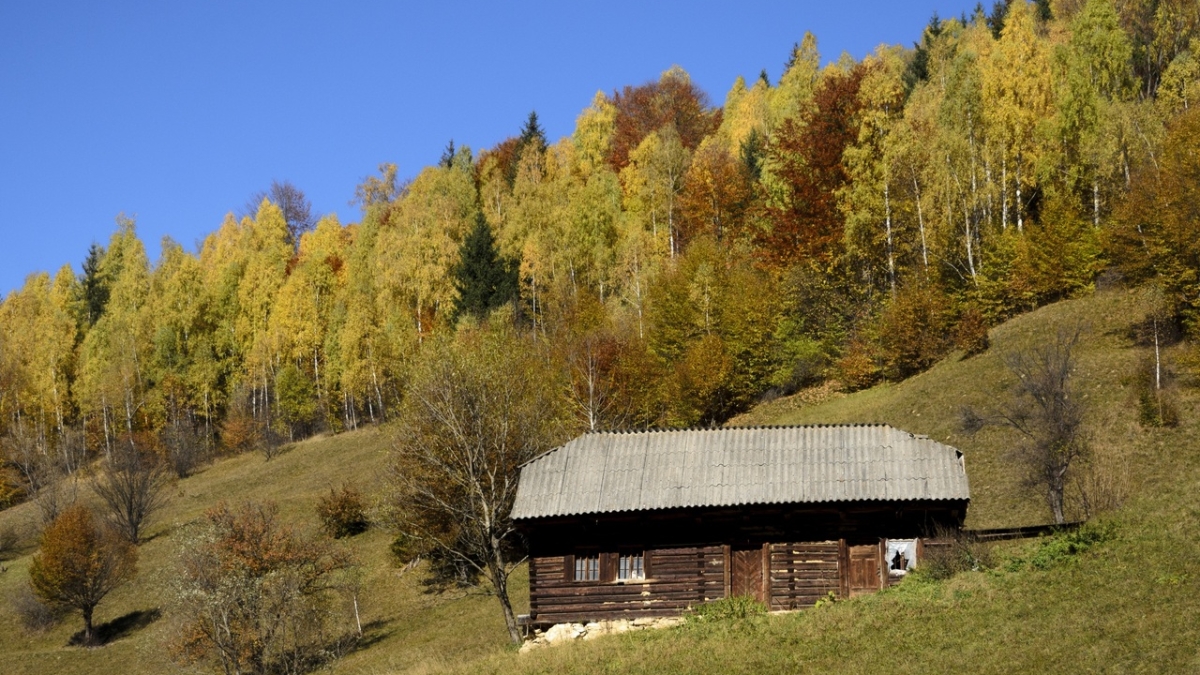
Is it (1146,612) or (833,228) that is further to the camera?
(833,228)

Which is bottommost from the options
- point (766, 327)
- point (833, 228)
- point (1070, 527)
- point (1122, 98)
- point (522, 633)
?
point (522, 633)

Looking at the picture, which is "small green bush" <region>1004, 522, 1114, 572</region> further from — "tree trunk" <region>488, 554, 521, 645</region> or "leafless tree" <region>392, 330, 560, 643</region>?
"leafless tree" <region>392, 330, 560, 643</region>

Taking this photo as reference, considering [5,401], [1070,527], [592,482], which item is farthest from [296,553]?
[5,401]

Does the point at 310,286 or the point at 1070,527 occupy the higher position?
the point at 310,286

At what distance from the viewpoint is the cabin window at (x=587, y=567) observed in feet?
96.2

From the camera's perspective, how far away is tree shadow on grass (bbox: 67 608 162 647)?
158ft

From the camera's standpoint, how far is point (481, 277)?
70.0 meters

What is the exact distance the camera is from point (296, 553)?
38.2 meters

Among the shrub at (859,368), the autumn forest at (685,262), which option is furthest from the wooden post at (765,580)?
the shrub at (859,368)

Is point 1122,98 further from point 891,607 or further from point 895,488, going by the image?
point 891,607

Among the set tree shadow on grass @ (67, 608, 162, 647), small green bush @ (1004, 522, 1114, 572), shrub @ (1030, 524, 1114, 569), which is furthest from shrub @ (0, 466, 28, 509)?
shrub @ (1030, 524, 1114, 569)

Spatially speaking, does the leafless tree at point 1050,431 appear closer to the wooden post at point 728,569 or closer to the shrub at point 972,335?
the wooden post at point 728,569

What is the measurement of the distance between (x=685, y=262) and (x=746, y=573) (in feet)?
101

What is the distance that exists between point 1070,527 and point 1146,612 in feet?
20.6
